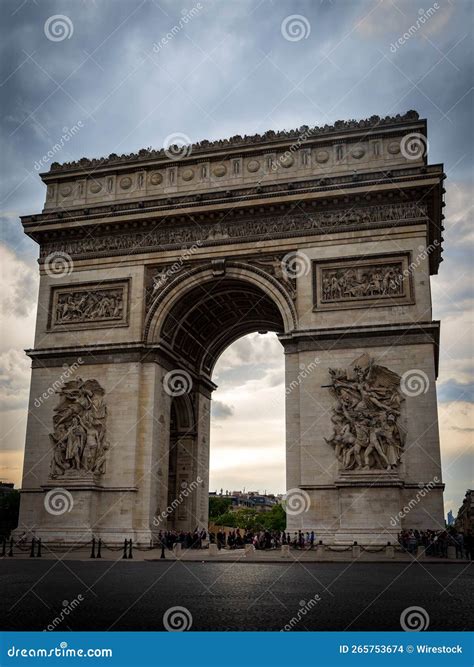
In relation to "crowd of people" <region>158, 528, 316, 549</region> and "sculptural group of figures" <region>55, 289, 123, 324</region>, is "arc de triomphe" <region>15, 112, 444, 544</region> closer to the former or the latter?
"sculptural group of figures" <region>55, 289, 123, 324</region>

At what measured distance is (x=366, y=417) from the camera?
2628 cm

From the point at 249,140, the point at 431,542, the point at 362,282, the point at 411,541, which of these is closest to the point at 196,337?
the point at 249,140

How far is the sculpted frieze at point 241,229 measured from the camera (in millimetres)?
28484

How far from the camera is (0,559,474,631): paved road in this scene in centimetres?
816

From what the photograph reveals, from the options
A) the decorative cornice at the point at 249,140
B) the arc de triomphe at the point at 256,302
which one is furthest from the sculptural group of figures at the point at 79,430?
the decorative cornice at the point at 249,140

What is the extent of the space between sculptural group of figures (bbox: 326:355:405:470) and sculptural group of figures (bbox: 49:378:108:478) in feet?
30.9

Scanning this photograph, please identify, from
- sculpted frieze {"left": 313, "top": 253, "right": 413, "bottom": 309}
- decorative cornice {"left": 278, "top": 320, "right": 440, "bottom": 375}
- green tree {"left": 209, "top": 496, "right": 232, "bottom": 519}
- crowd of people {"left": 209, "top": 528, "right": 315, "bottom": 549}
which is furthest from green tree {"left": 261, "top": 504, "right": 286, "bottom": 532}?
sculpted frieze {"left": 313, "top": 253, "right": 413, "bottom": 309}

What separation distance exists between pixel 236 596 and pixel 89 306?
21729 millimetres

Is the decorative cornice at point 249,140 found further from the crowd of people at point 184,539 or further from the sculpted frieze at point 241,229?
the crowd of people at point 184,539

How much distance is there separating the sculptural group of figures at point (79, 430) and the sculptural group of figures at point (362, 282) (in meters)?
10.3

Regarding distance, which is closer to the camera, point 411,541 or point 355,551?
point 355,551

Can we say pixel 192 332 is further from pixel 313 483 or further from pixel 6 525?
pixel 6 525

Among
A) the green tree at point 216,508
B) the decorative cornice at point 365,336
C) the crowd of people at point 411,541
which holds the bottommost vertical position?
the crowd of people at point 411,541

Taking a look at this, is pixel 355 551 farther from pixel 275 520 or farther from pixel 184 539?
pixel 275 520
